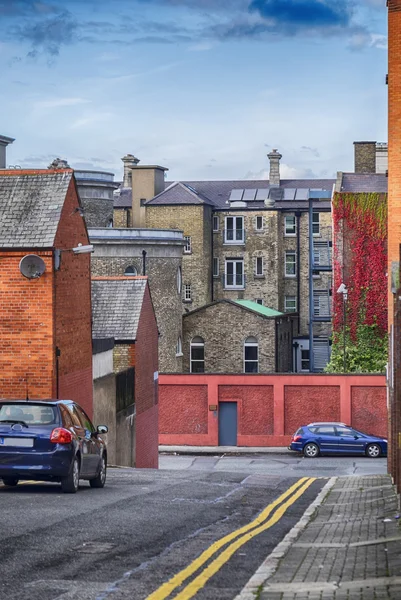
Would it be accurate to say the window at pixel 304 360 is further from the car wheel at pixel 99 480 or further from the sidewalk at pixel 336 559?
the sidewalk at pixel 336 559

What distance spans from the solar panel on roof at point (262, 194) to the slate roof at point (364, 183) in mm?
24720

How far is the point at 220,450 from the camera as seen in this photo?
166 ft

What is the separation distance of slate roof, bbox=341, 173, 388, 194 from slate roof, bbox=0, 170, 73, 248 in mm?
35542

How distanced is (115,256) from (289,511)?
47855 mm

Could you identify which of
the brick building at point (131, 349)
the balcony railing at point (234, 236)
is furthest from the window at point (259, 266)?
the brick building at point (131, 349)

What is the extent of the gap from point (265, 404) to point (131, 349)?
16957mm

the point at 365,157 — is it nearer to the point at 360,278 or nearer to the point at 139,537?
the point at 360,278

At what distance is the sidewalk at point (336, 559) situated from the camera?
372 inches

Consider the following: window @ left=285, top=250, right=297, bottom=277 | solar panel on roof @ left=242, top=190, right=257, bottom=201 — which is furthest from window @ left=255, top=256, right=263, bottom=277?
solar panel on roof @ left=242, top=190, right=257, bottom=201

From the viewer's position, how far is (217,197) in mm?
88938

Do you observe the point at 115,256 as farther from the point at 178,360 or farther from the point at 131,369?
the point at 131,369

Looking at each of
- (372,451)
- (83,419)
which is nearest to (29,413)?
(83,419)

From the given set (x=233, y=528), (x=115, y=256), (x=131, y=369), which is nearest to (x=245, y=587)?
(x=233, y=528)

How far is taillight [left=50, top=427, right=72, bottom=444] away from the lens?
16969 millimetres
